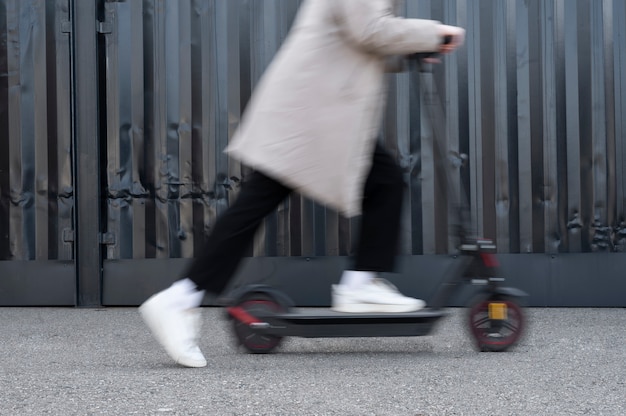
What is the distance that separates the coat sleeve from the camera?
3.34 m

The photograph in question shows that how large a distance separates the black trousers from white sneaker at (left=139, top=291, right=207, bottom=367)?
0.40ft

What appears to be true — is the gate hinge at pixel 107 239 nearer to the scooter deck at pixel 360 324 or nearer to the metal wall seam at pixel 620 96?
the scooter deck at pixel 360 324

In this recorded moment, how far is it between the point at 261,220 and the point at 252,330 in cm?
43

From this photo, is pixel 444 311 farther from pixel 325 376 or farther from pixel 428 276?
pixel 428 276

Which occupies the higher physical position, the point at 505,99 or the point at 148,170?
the point at 505,99

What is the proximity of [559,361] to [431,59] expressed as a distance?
3.88 ft

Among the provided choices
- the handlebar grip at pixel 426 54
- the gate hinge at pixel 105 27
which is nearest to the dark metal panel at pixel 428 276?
the gate hinge at pixel 105 27

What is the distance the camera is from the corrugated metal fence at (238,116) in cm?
523

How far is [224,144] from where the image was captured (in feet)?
17.8

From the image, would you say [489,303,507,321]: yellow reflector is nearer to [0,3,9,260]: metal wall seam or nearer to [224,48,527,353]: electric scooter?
[224,48,527,353]: electric scooter

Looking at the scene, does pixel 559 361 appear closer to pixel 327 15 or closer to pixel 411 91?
pixel 327 15

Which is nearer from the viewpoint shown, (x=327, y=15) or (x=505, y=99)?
(x=327, y=15)

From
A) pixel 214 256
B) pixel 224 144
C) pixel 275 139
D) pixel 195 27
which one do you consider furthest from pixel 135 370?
pixel 195 27

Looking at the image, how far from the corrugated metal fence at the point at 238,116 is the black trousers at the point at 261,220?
173 centimetres
